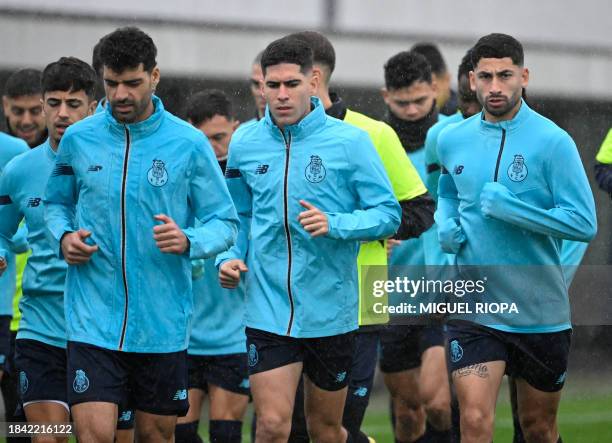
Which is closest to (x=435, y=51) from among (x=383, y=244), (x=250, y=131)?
(x=383, y=244)

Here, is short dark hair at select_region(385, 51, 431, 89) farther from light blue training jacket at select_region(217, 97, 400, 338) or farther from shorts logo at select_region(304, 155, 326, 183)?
shorts logo at select_region(304, 155, 326, 183)

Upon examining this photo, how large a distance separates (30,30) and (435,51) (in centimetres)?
384

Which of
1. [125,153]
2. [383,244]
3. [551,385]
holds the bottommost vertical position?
A: [551,385]

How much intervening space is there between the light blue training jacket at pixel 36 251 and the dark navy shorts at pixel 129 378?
76 cm

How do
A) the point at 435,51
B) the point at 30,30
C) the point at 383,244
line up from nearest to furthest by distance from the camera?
the point at 383,244 → the point at 435,51 → the point at 30,30

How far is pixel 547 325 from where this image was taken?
7.20 meters

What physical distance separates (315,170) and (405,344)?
221 cm

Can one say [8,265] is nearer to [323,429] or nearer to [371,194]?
[323,429]

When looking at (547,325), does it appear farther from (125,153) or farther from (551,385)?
(125,153)

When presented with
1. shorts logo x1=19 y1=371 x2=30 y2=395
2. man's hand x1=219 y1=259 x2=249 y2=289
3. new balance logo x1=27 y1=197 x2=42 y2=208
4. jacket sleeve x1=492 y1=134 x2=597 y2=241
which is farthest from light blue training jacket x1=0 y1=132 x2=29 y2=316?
jacket sleeve x1=492 y1=134 x2=597 y2=241

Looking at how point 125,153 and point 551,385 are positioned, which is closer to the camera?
point 125,153

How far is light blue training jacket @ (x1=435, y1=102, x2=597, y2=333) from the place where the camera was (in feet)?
23.2

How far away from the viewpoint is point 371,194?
7090mm

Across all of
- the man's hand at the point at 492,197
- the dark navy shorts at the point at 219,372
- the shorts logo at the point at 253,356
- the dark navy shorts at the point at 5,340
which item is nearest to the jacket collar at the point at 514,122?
the man's hand at the point at 492,197
